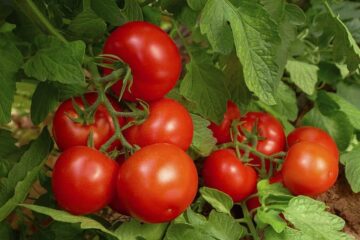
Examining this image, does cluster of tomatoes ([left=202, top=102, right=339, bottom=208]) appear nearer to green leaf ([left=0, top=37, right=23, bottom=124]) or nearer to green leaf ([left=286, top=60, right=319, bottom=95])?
green leaf ([left=286, top=60, right=319, bottom=95])

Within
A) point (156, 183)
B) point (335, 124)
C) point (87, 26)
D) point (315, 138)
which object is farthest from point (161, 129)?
point (335, 124)

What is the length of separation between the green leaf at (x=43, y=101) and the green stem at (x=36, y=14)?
88 millimetres

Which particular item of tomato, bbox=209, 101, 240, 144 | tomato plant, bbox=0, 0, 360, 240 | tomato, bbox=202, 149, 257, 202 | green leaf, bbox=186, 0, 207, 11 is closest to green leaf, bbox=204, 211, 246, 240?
tomato plant, bbox=0, 0, 360, 240

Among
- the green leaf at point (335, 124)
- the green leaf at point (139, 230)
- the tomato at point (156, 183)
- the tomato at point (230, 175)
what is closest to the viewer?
the tomato at point (156, 183)

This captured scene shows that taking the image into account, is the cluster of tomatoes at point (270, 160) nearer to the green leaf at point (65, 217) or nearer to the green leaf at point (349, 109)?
the green leaf at point (349, 109)

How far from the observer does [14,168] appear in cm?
90

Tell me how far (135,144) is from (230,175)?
0.71 ft

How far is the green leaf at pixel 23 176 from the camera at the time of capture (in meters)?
0.82

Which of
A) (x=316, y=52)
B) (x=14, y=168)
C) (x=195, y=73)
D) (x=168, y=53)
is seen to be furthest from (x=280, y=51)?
(x=14, y=168)

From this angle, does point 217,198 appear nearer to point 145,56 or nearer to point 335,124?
point 145,56

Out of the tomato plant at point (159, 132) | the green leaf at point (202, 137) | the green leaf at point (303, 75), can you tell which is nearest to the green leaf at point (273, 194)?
the tomato plant at point (159, 132)

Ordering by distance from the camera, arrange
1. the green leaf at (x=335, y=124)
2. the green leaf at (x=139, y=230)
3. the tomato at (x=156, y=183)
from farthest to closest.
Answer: the green leaf at (x=335, y=124)
the green leaf at (x=139, y=230)
the tomato at (x=156, y=183)

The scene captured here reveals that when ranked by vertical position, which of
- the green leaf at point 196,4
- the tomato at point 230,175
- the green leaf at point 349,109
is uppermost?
the green leaf at point 196,4

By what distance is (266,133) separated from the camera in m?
1.07
